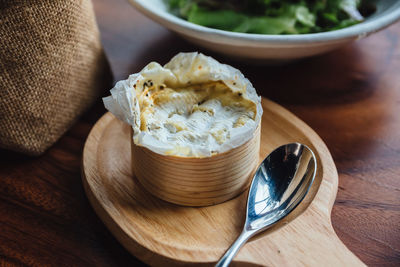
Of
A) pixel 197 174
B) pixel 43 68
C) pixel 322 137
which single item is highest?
pixel 43 68

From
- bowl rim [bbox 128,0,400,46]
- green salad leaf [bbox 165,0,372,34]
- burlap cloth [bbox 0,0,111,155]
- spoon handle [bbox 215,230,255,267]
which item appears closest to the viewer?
spoon handle [bbox 215,230,255,267]

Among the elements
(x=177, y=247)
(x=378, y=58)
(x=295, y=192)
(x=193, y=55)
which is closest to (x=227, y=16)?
(x=193, y=55)

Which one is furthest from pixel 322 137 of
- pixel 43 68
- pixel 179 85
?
pixel 43 68

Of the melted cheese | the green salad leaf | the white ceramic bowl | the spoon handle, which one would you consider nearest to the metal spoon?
the spoon handle

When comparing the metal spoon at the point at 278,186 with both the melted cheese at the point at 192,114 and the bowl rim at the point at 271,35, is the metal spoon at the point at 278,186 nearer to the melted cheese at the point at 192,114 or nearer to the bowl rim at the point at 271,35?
the melted cheese at the point at 192,114

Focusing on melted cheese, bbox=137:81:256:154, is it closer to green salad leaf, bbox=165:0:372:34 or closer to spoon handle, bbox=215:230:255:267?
spoon handle, bbox=215:230:255:267

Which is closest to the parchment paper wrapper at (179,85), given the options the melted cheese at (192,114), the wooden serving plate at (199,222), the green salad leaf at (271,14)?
the melted cheese at (192,114)

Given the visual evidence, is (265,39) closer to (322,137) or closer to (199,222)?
(322,137)

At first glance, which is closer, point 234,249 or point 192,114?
point 234,249
